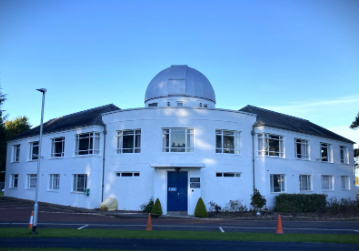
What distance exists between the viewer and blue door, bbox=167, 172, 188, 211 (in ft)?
67.7

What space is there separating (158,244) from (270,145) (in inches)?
608

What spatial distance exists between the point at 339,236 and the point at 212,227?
551cm

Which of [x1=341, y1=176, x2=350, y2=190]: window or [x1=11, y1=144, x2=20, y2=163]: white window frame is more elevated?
[x1=11, y1=144, x2=20, y2=163]: white window frame

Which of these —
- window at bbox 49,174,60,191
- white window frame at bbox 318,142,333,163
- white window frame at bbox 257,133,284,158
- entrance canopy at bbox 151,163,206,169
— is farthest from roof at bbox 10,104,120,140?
white window frame at bbox 318,142,333,163

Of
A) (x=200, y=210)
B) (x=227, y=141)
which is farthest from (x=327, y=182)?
(x=200, y=210)

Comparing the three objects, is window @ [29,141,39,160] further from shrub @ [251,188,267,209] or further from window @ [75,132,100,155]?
shrub @ [251,188,267,209]

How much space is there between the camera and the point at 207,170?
2161 cm

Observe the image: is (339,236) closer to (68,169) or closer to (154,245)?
(154,245)

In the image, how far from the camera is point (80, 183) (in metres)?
24.2

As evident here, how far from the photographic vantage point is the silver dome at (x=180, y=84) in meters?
26.0

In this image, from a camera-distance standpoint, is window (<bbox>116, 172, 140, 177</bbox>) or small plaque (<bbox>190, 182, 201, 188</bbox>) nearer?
small plaque (<bbox>190, 182, 201, 188</bbox>)

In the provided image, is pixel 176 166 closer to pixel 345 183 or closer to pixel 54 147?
pixel 54 147

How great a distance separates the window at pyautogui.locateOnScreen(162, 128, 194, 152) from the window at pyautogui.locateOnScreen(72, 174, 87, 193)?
6.61m

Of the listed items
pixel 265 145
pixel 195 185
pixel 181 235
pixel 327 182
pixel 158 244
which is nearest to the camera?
pixel 158 244
